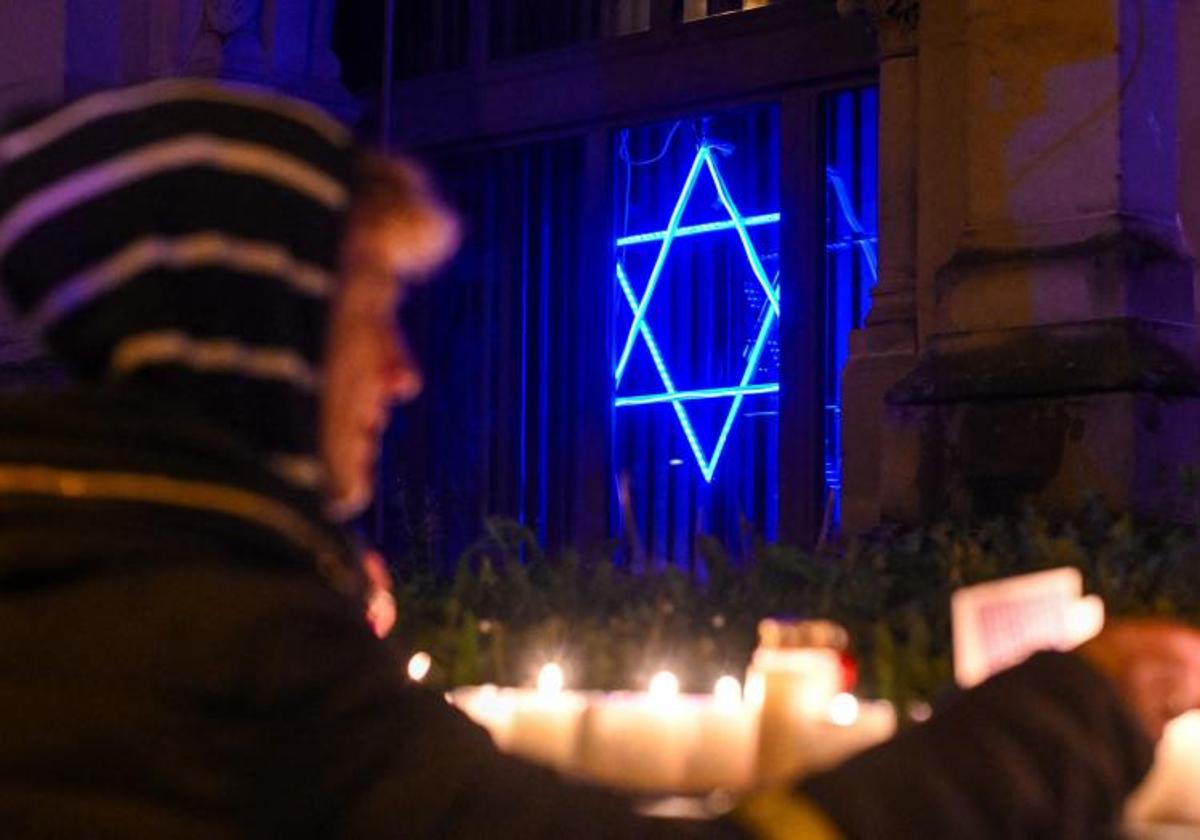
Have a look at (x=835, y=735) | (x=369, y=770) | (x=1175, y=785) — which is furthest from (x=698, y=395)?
(x=369, y=770)

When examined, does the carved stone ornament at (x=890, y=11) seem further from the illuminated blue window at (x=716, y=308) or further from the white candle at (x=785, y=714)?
the white candle at (x=785, y=714)

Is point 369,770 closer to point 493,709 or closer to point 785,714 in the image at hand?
point 785,714

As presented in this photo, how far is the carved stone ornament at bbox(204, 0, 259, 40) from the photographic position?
872 cm

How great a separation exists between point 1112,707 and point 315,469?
61 centimetres

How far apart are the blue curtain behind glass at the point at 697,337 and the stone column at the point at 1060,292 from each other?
2.51 metres

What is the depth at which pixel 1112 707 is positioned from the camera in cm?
136

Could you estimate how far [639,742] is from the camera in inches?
99.0

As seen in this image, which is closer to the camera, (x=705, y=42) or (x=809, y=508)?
(x=809, y=508)

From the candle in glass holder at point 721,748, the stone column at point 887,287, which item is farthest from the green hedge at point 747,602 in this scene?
the stone column at point 887,287

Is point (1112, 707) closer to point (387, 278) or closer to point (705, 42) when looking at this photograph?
point (387, 278)

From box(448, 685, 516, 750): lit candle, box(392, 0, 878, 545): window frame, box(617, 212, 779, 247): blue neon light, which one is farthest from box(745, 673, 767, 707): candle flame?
box(617, 212, 779, 247): blue neon light

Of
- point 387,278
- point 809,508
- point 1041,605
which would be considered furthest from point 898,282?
point 387,278

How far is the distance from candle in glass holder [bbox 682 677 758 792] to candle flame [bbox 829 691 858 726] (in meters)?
0.10

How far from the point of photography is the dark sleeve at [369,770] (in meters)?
1.19
